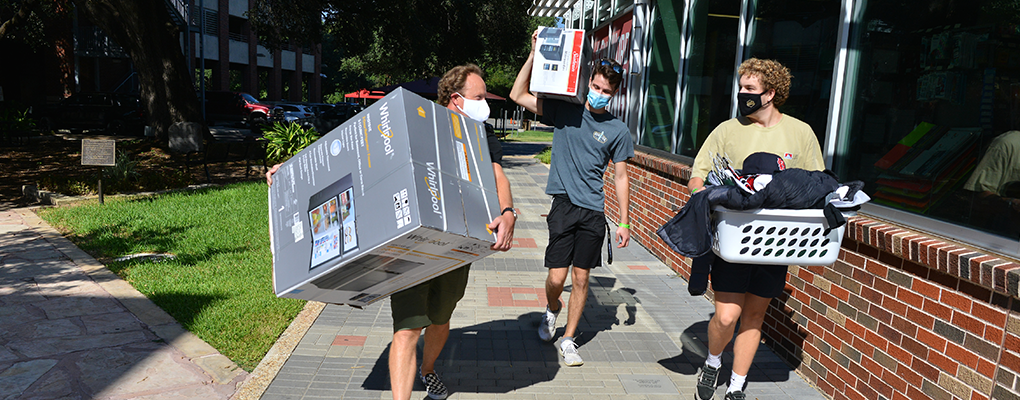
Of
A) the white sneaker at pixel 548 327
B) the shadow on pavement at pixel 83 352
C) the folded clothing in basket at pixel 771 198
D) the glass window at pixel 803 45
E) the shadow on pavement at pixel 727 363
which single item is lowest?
the shadow on pavement at pixel 83 352

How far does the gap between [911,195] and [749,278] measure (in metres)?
1.07

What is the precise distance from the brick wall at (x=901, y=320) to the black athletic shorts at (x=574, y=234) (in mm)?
1351

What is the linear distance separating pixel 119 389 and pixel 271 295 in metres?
1.72

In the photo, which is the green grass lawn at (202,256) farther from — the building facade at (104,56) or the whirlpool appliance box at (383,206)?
the building facade at (104,56)

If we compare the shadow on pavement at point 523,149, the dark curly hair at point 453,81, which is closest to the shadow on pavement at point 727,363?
the dark curly hair at point 453,81

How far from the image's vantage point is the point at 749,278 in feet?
10.9

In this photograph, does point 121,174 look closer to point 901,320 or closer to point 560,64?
point 560,64

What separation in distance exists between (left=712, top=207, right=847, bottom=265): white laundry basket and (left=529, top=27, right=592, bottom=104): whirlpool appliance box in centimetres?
106

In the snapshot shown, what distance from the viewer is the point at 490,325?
480 centimetres

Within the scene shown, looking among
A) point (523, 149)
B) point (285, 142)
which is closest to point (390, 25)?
point (285, 142)

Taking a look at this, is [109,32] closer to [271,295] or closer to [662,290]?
[271,295]

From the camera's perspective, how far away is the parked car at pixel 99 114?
2278 cm

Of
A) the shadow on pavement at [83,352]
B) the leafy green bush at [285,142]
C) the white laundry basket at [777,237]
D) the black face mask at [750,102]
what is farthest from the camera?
the leafy green bush at [285,142]

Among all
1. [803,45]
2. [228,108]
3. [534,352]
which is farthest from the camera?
[228,108]
